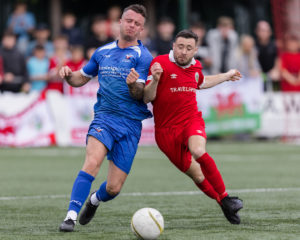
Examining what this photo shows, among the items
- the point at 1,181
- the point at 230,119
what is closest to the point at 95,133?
the point at 1,181

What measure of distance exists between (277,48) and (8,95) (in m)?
6.72

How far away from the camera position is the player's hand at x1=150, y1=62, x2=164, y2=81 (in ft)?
24.4

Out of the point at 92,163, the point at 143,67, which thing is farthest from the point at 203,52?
the point at 92,163

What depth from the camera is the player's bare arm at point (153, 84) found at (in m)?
7.45

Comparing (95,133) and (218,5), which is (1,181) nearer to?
(95,133)

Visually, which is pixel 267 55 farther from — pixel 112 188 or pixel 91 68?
pixel 112 188

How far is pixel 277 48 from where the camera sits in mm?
19906

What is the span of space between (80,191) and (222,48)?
12.1 meters

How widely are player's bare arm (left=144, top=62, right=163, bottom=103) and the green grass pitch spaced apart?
122cm

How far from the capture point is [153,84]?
25.0 feet

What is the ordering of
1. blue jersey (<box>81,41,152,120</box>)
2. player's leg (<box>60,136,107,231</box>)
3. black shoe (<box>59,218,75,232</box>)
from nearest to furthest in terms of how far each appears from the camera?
black shoe (<box>59,218,75,232</box>) < player's leg (<box>60,136,107,231</box>) < blue jersey (<box>81,41,152,120</box>)

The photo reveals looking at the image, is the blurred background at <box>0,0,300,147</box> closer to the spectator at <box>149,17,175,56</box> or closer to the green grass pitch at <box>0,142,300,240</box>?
the spectator at <box>149,17,175,56</box>

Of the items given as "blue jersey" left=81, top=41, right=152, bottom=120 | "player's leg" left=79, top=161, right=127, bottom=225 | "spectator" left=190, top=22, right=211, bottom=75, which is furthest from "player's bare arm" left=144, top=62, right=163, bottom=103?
"spectator" left=190, top=22, right=211, bottom=75

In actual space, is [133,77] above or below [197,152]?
above
